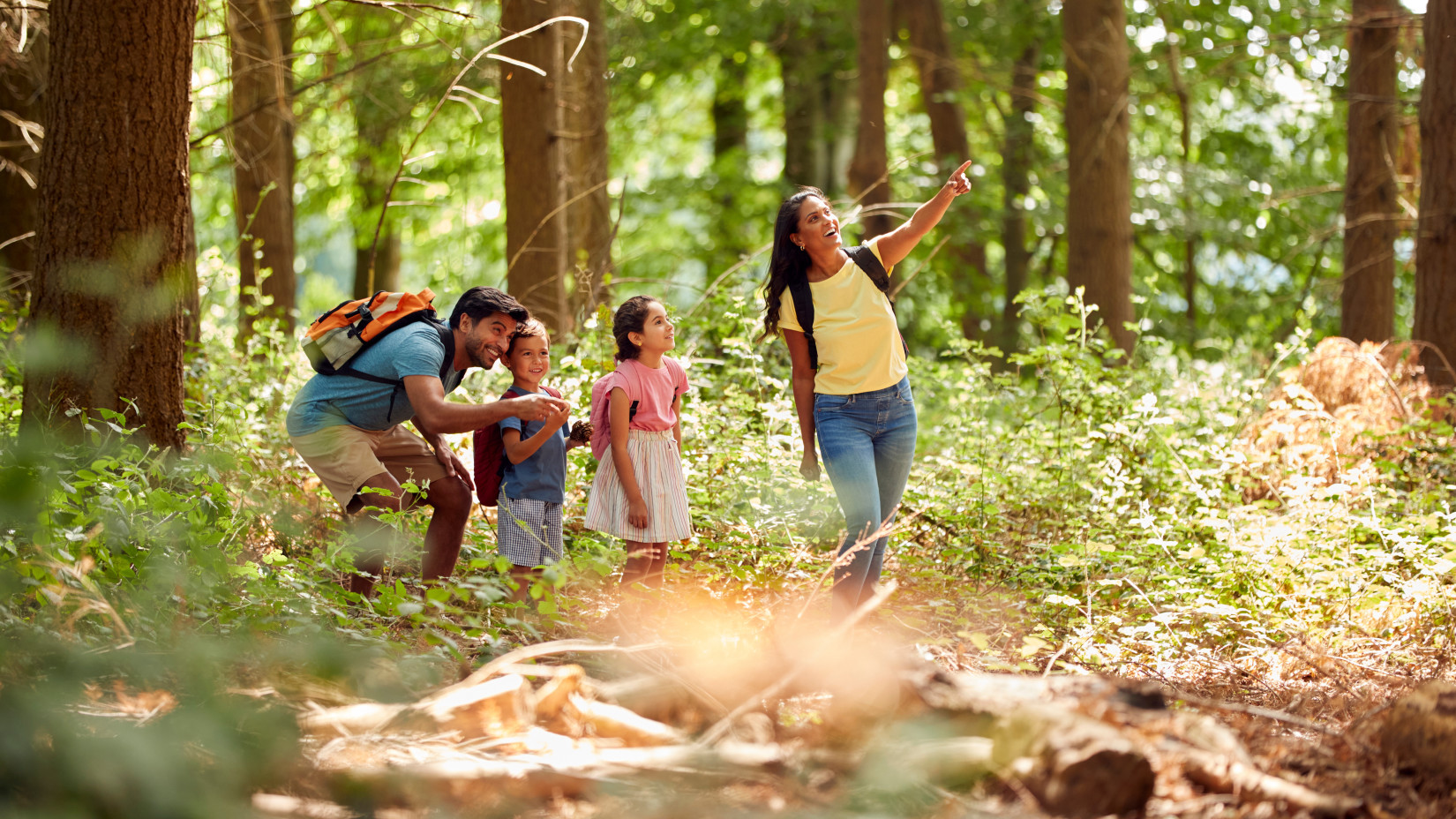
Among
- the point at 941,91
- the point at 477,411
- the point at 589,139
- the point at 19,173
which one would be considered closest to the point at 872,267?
the point at 477,411

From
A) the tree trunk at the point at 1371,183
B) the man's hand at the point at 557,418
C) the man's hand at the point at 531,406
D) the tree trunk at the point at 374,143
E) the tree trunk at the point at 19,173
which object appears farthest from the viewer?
the tree trunk at the point at 374,143

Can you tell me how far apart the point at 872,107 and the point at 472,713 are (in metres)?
10.8

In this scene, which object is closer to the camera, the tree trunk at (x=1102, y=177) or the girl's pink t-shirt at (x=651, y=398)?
the girl's pink t-shirt at (x=651, y=398)

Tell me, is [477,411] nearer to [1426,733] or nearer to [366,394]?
[366,394]

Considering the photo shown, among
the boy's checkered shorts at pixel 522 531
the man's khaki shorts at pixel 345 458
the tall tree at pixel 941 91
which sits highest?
the tall tree at pixel 941 91

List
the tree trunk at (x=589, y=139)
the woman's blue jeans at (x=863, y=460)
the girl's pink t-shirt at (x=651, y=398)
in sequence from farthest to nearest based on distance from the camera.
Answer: the tree trunk at (x=589, y=139) → the girl's pink t-shirt at (x=651, y=398) → the woman's blue jeans at (x=863, y=460)

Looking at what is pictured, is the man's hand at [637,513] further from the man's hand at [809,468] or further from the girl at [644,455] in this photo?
the man's hand at [809,468]

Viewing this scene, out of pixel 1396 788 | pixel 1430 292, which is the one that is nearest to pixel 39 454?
pixel 1396 788

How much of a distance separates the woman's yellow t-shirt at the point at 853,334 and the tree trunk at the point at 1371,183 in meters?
8.00

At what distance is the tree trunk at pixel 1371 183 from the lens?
10.5 m

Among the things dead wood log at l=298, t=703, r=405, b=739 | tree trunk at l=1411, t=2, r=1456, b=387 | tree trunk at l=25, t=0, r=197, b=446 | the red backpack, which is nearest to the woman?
the red backpack

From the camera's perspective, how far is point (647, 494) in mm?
4805

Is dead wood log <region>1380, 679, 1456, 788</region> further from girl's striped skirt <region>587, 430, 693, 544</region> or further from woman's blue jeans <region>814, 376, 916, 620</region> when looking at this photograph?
girl's striped skirt <region>587, 430, 693, 544</region>

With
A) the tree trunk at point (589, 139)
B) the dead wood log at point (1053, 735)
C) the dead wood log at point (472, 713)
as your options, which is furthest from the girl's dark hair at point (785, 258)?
the tree trunk at point (589, 139)
